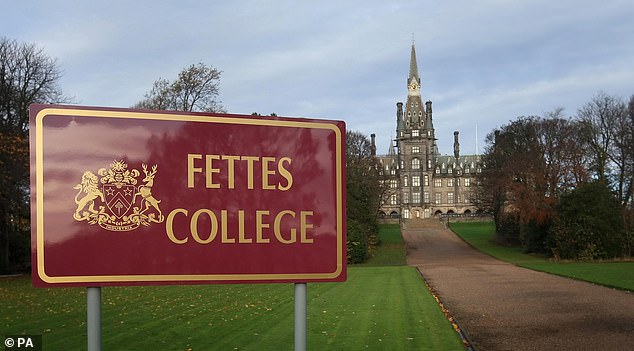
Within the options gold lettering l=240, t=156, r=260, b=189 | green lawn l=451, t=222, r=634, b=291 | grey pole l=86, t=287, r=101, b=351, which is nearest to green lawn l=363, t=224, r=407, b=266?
green lawn l=451, t=222, r=634, b=291

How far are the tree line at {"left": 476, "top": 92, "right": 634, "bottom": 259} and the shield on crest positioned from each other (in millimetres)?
46856

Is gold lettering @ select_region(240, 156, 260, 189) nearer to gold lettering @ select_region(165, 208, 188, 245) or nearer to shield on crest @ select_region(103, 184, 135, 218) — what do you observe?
gold lettering @ select_region(165, 208, 188, 245)

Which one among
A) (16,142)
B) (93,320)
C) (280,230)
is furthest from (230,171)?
(16,142)

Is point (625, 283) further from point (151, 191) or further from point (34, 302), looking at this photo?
point (151, 191)

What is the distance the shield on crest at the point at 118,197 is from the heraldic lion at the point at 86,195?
8 centimetres

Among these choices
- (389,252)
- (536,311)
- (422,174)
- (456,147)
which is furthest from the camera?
(456,147)

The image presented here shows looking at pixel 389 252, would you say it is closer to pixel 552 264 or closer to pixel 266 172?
pixel 552 264

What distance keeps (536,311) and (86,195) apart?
54.3 feet

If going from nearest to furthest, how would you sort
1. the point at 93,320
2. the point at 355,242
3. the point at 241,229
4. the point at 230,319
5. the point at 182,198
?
the point at 93,320 → the point at 182,198 → the point at 241,229 → the point at 230,319 → the point at 355,242

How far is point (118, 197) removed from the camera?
4648 millimetres

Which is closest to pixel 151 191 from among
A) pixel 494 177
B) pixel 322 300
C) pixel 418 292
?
pixel 322 300

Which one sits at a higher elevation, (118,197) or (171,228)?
(118,197)

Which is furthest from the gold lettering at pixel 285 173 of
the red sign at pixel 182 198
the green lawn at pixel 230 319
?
the green lawn at pixel 230 319

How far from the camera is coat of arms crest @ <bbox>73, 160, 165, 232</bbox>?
15.0 ft
